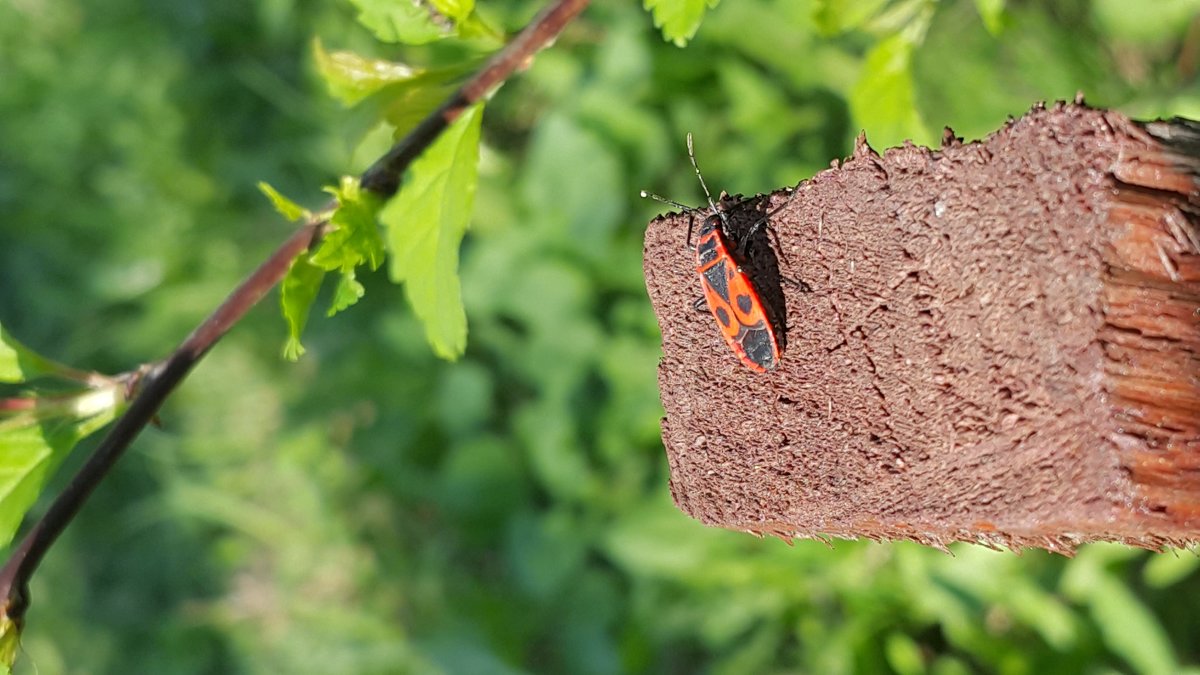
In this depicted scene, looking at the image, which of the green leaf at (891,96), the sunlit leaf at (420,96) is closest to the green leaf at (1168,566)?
the green leaf at (891,96)

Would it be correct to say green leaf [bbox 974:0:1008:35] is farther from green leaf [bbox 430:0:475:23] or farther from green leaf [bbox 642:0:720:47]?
green leaf [bbox 430:0:475:23]

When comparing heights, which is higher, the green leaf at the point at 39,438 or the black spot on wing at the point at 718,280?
the black spot on wing at the point at 718,280

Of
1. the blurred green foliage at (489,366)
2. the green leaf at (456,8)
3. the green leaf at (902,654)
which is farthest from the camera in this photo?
the blurred green foliage at (489,366)

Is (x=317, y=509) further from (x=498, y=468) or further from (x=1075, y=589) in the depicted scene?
(x=1075, y=589)

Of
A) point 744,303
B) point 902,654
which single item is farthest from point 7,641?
point 902,654

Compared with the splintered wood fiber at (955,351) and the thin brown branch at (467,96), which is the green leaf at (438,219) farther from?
the splintered wood fiber at (955,351)

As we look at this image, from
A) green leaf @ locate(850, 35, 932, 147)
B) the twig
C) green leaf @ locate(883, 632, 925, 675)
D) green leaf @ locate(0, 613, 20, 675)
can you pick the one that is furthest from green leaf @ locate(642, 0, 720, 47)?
green leaf @ locate(883, 632, 925, 675)

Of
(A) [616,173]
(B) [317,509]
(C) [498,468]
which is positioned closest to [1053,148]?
(A) [616,173]

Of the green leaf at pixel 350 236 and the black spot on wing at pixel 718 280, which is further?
the green leaf at pixel 350 236
